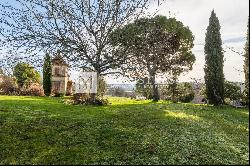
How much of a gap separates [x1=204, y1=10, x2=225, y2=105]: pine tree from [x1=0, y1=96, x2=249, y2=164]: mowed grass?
1287 cm

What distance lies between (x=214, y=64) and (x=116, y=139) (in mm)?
21253

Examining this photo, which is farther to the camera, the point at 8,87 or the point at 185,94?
the point at 185,94

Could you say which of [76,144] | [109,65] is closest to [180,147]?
[76,144]

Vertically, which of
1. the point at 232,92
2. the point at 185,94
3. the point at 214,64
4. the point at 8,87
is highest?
the point at 214,64

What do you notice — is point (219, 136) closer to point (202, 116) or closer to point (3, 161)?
point (202, 116)

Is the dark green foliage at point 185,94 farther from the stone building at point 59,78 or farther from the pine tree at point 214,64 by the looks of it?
the stone building at point 59,78

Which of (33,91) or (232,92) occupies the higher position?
(232,92)

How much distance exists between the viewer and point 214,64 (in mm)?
34594

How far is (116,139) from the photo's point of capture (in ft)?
51.5

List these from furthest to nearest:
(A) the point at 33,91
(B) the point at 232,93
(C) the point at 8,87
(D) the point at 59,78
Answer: (D) the point at 59,78, (C) the point at 8,87, (A) the point at 33,91, (B) the point at 232,93

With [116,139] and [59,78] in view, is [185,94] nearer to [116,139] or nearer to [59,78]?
[59,78]

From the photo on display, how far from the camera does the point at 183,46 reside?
1884 inches

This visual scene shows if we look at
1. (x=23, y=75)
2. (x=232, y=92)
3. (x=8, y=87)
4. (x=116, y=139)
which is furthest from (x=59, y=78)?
(x=116, y=139)

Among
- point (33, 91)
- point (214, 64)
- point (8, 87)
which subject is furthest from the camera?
point (8, 87)
